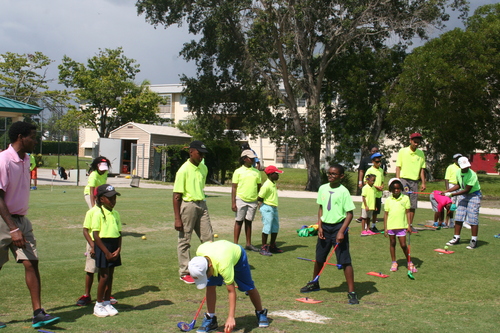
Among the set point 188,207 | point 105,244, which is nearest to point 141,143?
point 188,207

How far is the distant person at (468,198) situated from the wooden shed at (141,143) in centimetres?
2311

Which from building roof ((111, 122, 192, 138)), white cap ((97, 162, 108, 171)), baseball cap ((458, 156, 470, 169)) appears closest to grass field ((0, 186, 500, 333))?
white cap ((97, 162, 108, 171))

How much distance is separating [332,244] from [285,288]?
0.95 metres

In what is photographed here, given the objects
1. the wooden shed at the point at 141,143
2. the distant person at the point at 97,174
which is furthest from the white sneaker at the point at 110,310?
the wooden shed at the point at 141,143

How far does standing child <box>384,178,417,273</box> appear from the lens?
27.3 feet

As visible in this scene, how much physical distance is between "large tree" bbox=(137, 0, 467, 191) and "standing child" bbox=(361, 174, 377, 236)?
15.7m

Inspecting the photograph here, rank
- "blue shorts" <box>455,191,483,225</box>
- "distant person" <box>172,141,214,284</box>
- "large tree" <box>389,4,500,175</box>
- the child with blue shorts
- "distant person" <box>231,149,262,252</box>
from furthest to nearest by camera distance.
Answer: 1. "large tree" <box>389,4,500,175</box>
2. "blue shorts" <box>455,191,483,225</box>
3. "distant person" <box>231,149,262,252</box>
4. "distant person" <box>172,141,214,284</box>
5. the child with blue shorts

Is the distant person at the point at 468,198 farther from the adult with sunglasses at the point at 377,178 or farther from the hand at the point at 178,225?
the hand at the point at 178,225

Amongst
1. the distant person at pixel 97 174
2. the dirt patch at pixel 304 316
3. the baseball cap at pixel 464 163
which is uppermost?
the baseball cap at pixel 464 163

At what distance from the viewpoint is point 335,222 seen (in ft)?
22.2

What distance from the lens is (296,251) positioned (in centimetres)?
984

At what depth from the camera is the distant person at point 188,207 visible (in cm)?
735

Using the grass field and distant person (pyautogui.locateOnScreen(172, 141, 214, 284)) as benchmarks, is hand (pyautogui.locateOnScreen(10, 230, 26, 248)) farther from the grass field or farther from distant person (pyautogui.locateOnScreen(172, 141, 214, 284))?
distant person (pyautogui.locateOnScreen(172, 141, 214, 284))

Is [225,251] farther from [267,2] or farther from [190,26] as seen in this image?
[190,26]
